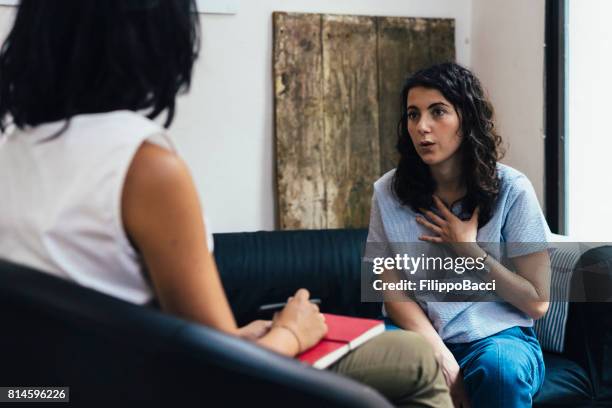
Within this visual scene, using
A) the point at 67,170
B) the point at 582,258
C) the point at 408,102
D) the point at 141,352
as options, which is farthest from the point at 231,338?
the point at 582,258

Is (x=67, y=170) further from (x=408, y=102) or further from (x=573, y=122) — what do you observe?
(x=573, y=122)

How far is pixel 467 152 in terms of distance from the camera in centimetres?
203

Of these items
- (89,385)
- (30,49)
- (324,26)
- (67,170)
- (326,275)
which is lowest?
(326,275)

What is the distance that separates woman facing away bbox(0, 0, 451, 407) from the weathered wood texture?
6.56ft

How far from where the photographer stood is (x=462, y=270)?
2.01 m

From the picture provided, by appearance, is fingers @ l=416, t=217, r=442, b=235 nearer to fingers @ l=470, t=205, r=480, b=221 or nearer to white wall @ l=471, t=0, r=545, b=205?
fingers @ l=470, t=205, r=480, b=221

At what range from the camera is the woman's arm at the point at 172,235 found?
0.88 metres

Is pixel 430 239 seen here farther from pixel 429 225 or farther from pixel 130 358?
pixel 130 358

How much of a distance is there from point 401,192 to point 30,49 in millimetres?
1281

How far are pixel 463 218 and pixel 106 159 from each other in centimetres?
133

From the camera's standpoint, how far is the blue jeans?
1.75 m

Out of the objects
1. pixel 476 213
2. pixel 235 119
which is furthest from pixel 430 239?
pixel 235 119

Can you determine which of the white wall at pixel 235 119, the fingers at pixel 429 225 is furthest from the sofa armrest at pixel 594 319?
the white wall at pixel 235 119

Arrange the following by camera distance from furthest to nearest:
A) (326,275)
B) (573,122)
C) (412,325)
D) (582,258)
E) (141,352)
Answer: (573,122) → (326,275) → (582,258) → (412,325) → (141,352)
